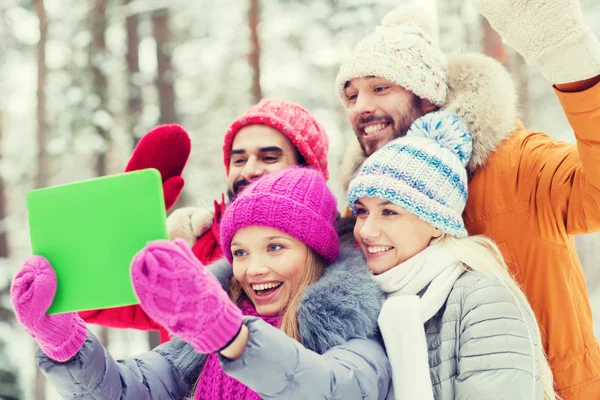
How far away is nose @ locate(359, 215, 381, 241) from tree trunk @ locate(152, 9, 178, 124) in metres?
5.02

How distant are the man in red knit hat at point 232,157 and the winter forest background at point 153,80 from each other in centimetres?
336

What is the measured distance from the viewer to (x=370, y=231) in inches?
81.9

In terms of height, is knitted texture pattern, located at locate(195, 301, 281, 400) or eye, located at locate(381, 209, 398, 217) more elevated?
eye, located at locate(381, 209, 398, 217)

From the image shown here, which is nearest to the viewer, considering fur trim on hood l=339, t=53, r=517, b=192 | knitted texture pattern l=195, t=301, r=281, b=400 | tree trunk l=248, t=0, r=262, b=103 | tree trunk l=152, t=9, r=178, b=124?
knitted texture pattern l=195, t=301, r=281, b=400

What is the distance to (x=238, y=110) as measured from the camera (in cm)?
736

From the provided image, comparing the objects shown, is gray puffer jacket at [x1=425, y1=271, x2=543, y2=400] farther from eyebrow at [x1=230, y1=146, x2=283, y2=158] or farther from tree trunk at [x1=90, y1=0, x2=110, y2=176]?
tree trunk at [x1=90, y1=0, x2=110, y2=176]

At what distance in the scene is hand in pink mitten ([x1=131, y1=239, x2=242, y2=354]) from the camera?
123 centimetres

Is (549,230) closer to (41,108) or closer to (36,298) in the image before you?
(36,298)

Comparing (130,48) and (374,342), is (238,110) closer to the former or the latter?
(130,48)

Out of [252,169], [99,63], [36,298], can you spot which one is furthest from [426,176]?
[99,63]

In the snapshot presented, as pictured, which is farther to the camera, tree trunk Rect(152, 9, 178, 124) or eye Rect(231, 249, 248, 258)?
tree trunk Rect(152, 9, 178, 124)

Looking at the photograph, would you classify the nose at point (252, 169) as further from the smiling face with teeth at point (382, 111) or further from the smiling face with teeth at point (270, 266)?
the smiling face with teeth at point (270, 266)

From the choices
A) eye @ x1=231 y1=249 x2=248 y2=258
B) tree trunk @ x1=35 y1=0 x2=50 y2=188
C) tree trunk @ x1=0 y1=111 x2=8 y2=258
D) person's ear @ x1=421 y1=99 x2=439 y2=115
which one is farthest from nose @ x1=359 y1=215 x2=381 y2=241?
tree trunk @ x1=0 y1=111 x2=8 y2=258

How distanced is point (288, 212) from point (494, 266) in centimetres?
74
